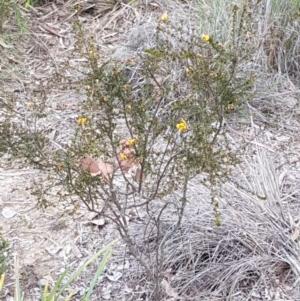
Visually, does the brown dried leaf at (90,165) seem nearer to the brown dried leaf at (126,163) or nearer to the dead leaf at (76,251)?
the brown dried leaf at (126,163)

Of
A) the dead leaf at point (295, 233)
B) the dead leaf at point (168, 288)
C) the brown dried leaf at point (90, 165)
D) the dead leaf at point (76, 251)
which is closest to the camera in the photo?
the brown dried leaf at point (90, 165)

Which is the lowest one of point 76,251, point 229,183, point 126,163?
point 76,251

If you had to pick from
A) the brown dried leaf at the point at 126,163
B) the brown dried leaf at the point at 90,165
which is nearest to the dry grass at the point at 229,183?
the brown dried leaf at the point at 126,163

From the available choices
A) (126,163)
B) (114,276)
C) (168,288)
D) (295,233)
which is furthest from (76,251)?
(295,233)

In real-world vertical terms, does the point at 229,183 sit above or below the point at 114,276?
above

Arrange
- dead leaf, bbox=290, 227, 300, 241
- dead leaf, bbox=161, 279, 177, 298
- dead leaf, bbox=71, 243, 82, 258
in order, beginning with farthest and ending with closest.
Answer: dead leaf, bbox=71, 243, 82, 258, dead leaf, bbox=290, 227, 300, 241, dead leaf, bbox=161, 279, 177, 298

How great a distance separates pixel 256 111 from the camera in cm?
416

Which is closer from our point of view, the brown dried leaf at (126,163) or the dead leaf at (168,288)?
the brown dried leaf at (126,163)

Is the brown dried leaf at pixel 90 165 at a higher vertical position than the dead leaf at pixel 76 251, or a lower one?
higher

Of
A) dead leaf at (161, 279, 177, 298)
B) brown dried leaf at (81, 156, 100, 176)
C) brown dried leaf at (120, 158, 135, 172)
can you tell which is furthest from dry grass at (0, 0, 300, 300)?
brown dried leaf at (81, 156, 100, 176)

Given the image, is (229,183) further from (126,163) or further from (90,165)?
(90,165)

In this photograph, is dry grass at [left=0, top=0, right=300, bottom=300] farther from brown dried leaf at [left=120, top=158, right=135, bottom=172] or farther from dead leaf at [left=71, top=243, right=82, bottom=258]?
brown dried leaf at [left=120, top=158, right=135, bottom=172]

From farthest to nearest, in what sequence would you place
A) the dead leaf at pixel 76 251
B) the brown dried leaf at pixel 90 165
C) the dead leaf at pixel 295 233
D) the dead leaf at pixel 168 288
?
the dead leaf at pixel 76 251 < the dead leaf at pixel 295 233 < the dead leaf at pixel 168 288 < the brown dried leaf at pixel 90 165

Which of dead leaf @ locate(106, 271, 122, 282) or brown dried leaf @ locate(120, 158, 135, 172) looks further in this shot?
dead leaf @ locate(106, 271, 122, 282)
